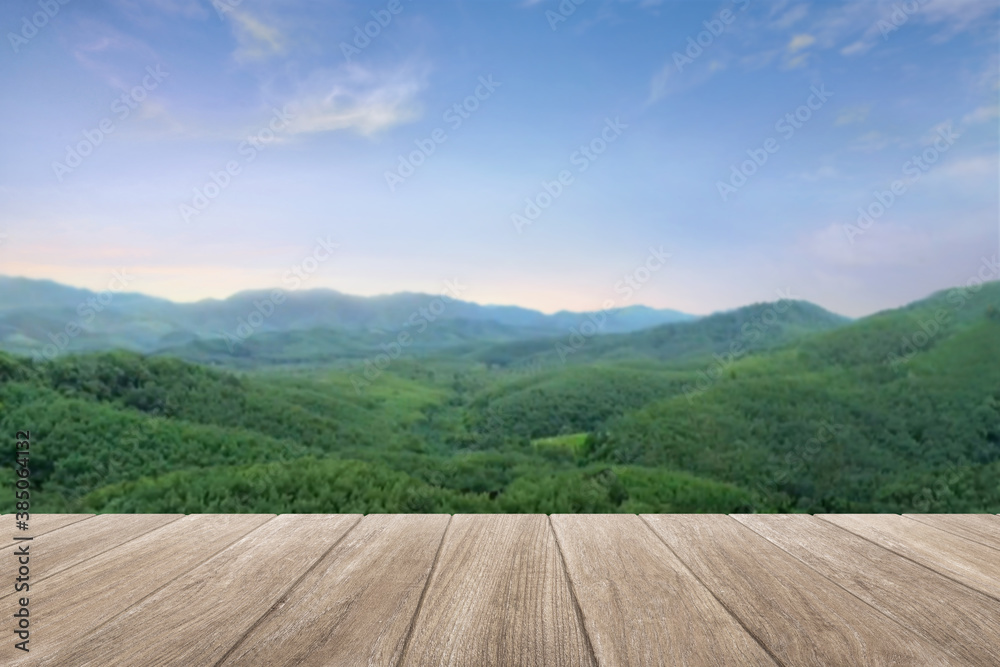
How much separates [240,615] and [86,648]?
0.28 m

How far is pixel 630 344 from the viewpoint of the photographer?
21828mm

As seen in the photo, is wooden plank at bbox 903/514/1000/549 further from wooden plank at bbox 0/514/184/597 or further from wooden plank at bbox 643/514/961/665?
wooden plank at bbox 0/514/184/597

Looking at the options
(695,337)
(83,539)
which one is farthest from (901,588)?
(695,337)

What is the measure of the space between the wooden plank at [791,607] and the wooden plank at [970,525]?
705mm

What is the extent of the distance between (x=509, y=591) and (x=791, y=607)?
63 centimetres

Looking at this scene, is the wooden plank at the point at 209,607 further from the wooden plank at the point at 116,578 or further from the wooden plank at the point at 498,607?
the wooden plank at the point at 498,607

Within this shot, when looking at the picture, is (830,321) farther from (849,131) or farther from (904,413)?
(904,413)

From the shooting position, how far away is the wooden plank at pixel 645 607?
3.76 feet

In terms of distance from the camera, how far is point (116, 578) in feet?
5.26

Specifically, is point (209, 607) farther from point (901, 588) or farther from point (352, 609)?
point (901, 588)

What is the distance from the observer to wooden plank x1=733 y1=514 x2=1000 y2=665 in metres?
1.25

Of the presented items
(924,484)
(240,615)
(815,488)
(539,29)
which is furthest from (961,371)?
(240,615)

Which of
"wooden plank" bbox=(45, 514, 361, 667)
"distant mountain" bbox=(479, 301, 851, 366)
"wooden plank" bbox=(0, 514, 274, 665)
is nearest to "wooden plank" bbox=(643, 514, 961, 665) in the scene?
"wooden plank" bbox=(45, 514, 361, 667)

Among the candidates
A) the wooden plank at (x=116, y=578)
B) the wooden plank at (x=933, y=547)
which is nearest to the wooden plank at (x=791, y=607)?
the wooden plank at (x=933, y=547)
